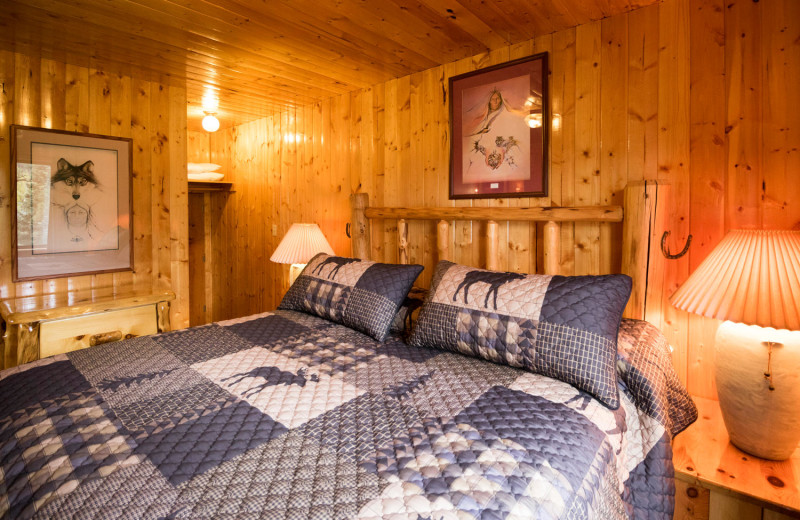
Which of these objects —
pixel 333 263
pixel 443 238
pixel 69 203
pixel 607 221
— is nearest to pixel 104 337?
pixel 69 203

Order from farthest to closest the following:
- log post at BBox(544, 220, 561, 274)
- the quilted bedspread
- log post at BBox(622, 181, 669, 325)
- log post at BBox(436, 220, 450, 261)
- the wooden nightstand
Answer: log post at BBox(436, 220, 450, 261), log post at BBox(544, 220, 561, 274), log post at BBox(622, 181, 669, 325), the wooden nightstand, the quilted bedspread

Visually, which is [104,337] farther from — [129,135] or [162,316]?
[129,135]

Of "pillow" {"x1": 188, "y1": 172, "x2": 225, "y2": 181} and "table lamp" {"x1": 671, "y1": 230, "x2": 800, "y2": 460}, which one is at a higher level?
A: "pillow" {"x1": 188, "y1": 172, "x2": 225, "y2": 181}

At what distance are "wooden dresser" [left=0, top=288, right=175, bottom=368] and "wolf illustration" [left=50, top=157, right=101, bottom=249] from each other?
1.20ft

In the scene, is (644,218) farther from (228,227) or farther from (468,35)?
(228,227)

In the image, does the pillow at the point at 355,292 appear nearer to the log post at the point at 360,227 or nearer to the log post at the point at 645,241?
the log post at the point at 360,227

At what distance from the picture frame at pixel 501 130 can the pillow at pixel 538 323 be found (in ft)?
2.25

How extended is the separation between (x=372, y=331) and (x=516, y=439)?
0.93 m

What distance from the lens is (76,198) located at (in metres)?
2.56

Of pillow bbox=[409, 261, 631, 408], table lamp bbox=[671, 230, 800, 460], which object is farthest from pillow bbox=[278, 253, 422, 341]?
table lamp bbox=[671, 230, 800, 460]

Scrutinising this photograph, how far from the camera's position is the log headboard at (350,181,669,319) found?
5.56 feet

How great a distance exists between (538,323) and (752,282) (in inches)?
24.8

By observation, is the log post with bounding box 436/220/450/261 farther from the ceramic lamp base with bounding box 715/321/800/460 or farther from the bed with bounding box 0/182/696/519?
the ceramic lamp base with bounding box 715/321/800/460

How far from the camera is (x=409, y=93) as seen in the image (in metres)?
2.63
